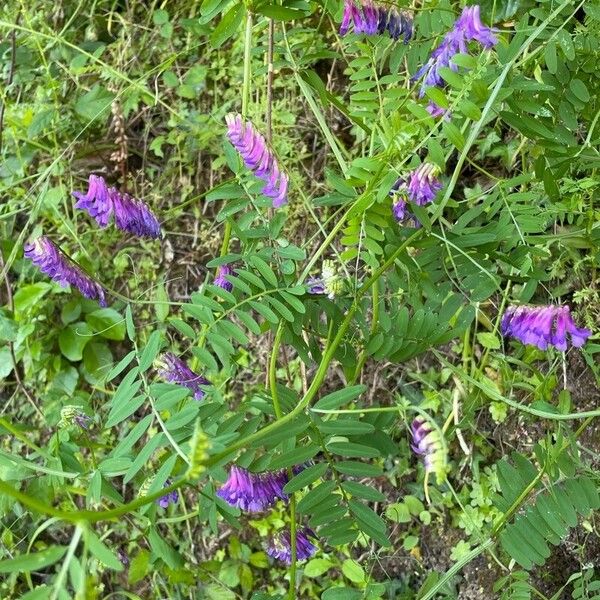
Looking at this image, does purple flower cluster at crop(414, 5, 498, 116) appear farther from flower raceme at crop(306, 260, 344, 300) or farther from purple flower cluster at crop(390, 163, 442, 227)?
flower raceme at crop(306, 260, 344, 300)

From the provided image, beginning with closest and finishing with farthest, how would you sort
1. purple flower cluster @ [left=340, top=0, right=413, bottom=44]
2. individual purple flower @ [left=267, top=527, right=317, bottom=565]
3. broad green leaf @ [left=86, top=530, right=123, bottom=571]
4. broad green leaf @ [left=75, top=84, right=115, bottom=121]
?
broad green leaf @ [left=86, top=530, right=123, bottom=571] → purple flower cluster @ [left=340, top=0, right=413, bottom=44] → individual purple flower @ [left=267, top=527, right=317, bottom=565] → broad green leaf @ [left=75, top=84, right=115, bottom=121]

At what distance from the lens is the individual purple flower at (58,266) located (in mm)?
1244

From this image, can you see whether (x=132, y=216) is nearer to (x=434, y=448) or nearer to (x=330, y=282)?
(x=330, y=282)

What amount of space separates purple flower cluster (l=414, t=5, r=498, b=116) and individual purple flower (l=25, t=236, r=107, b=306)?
2.04 ft

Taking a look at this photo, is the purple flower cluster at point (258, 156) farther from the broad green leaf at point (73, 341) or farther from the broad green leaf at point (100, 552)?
the broad green leaf at point (73, 341)

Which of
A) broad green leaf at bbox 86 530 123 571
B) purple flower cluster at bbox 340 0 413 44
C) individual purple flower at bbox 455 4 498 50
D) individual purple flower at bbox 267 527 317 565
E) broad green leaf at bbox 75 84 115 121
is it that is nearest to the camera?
broad green leaf at bbox 86 530 123 571

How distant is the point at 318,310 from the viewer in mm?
1206

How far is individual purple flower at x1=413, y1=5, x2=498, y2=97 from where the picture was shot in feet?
3.41

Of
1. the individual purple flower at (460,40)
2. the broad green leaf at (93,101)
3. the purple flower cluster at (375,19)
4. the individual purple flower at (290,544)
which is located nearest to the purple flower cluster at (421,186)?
the individual purple flower at (460,40)

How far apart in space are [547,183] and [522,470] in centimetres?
43

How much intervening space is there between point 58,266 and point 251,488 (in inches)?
18.6

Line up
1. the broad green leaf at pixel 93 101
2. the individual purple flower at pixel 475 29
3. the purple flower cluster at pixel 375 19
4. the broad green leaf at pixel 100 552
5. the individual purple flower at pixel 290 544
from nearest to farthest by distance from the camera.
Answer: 1. the broad green leaf at pixel 100 552
2. the individual purple flower at pixel 475 29
3. the purple flower cluster at pixel 375 19
4. the individual purple flower at pixel 290 544
5. the broad green leaf at pixel 93 101

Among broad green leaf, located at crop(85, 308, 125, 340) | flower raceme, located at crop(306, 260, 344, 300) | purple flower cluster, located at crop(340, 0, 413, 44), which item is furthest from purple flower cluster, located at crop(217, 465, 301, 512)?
broad green leaf, located at crop(85, 308, 125, 340)

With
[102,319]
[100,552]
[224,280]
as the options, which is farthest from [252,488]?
[102,319]
